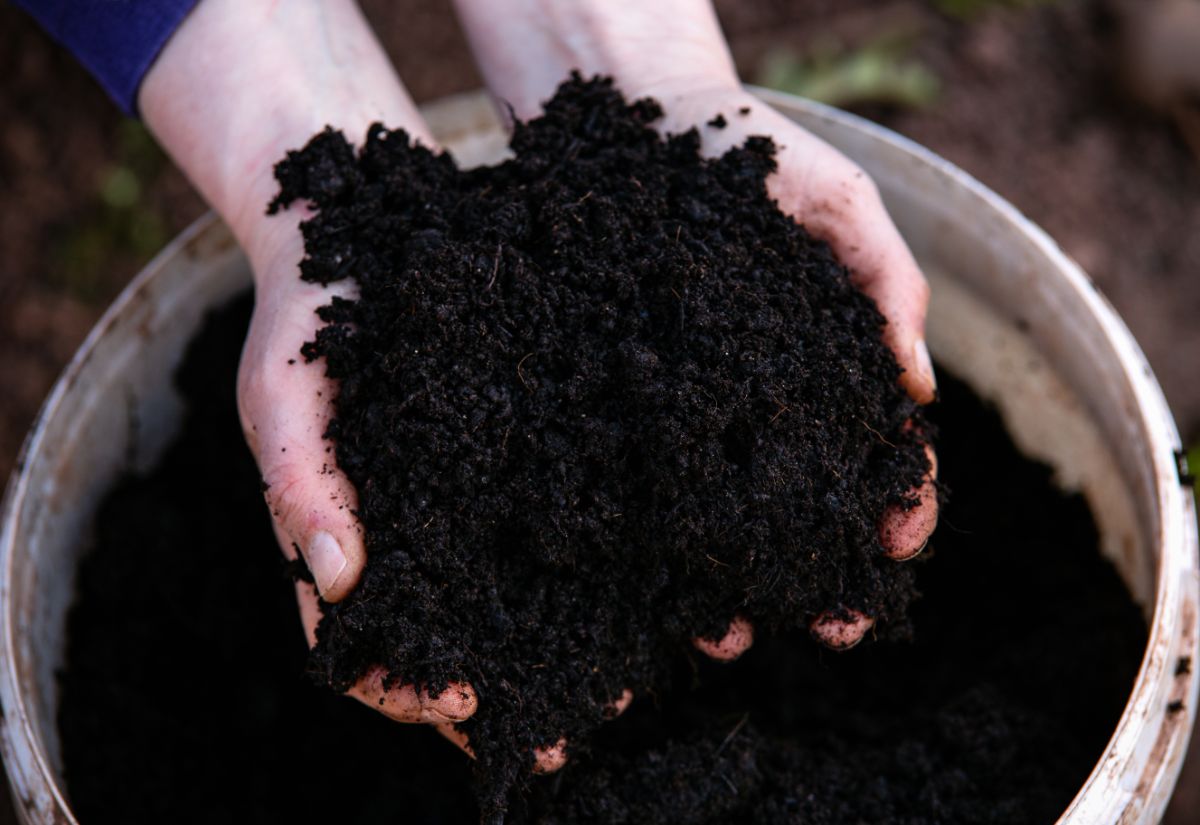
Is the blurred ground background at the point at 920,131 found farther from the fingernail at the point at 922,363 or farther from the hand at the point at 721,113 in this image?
the fingernail at the point at 922,363

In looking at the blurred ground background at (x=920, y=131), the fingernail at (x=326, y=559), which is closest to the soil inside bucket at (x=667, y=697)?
the fingernail at (x=326, y=559)

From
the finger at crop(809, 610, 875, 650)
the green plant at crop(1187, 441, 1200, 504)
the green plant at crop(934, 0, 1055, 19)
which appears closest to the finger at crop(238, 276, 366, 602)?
the finger at crop(809, 610, 875, 650)

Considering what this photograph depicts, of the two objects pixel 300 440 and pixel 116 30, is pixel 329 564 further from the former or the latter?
pixel 116 30

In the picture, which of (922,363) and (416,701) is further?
(922,363)

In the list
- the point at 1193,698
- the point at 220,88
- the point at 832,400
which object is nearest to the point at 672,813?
the point at 832,400

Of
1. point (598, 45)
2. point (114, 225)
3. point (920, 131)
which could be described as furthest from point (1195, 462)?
point (114, 225)

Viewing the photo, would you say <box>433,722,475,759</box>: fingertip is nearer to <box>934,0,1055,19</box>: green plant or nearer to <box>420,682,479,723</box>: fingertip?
<box>420,682,479,723</box>: fingertip
